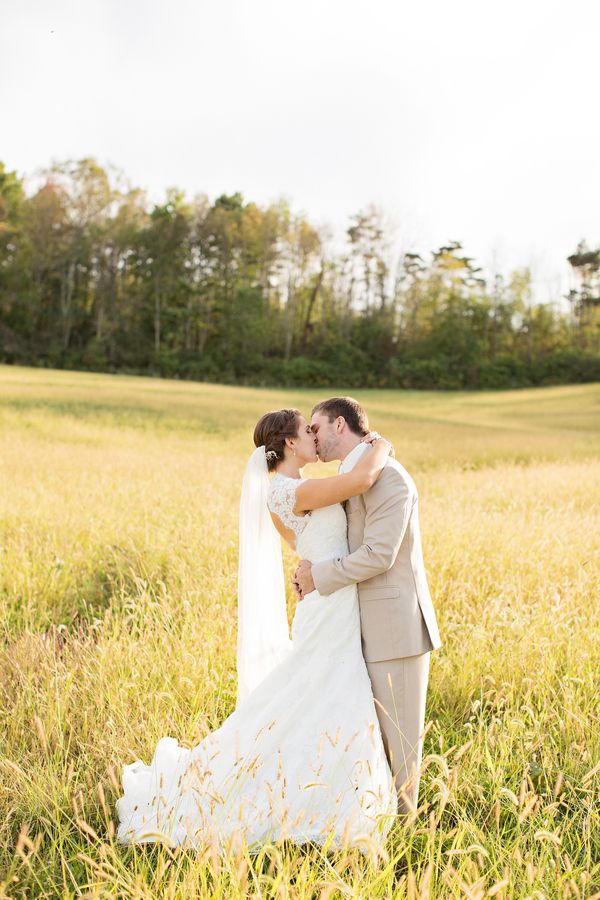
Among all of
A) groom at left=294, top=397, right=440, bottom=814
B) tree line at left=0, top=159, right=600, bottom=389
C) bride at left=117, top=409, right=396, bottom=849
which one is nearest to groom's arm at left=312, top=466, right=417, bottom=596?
groom at left=294, top=397, right=440, bottom=814

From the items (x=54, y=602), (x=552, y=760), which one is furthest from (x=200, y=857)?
(x=54, y=602)

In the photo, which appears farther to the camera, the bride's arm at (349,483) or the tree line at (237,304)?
the tree line at (237,304)

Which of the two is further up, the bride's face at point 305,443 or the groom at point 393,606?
the bride's face at point 305,443

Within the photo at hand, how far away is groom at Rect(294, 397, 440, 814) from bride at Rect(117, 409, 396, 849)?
77mm

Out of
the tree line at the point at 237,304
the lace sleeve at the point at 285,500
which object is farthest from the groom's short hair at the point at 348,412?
the tree line at the point at 237,304

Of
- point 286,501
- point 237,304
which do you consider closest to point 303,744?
point 286,501

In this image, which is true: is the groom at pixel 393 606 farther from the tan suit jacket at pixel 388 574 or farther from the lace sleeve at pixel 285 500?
the lace sleeve at pixel 285 500

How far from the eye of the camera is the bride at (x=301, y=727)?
314 cm

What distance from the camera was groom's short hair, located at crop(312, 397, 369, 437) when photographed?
3.56m

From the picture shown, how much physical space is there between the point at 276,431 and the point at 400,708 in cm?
153

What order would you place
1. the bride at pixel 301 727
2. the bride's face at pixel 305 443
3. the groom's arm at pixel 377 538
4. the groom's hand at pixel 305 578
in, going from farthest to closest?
the bride's face at pixel 305 443 < the groom's hand at pixel 305 578 < the groom's arm at pixel 377 538 < the bride at pixel 301 727

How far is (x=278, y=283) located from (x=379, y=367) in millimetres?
14059

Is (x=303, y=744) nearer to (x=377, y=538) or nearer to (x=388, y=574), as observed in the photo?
(x=388, y=574)

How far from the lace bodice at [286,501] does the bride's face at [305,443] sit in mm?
154
